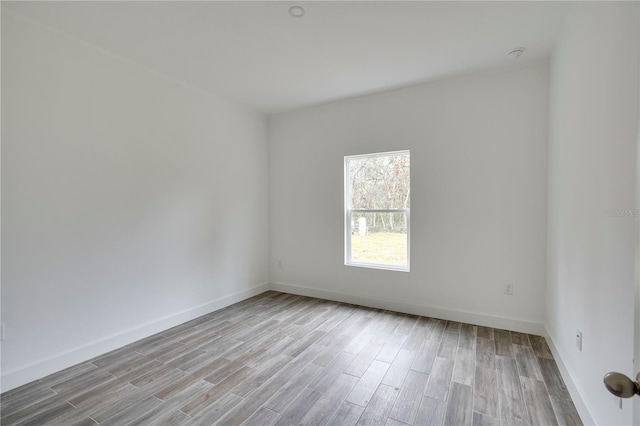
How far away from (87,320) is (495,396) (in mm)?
3305

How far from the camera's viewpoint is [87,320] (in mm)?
2549

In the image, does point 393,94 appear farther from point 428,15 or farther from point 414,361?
point 414,361

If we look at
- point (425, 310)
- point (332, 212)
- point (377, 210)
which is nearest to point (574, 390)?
point (425, 310)

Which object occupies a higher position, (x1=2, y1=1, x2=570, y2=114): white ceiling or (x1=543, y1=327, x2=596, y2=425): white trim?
(x1=2, y1=1, x2=570, y2=114): white ceiling

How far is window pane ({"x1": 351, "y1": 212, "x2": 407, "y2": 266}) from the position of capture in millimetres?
3703

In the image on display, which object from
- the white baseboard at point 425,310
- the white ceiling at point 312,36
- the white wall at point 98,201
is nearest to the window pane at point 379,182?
the white ceiling at point 312,36

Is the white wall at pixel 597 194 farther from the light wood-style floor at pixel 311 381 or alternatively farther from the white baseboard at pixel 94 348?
the white baseboard at pixel 94 348

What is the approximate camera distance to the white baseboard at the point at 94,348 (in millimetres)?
2156

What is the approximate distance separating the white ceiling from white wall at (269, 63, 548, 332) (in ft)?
1.04

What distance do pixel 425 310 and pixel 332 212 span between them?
172 centimetres

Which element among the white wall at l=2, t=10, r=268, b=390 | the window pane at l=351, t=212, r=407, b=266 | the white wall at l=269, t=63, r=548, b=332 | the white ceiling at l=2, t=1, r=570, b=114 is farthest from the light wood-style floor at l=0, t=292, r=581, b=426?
the white ceiling at l=2, t=1, r=570, b=114

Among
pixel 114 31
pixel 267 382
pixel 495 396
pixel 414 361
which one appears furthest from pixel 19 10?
pixel 495 396

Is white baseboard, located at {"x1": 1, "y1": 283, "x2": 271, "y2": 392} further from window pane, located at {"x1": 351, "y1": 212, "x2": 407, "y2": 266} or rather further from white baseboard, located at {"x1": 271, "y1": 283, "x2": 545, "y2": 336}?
window pane, located at {"x1": 351, "y1": 212, "x2": 407, "y2": 266}

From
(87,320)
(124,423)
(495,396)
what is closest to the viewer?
(124,423)
